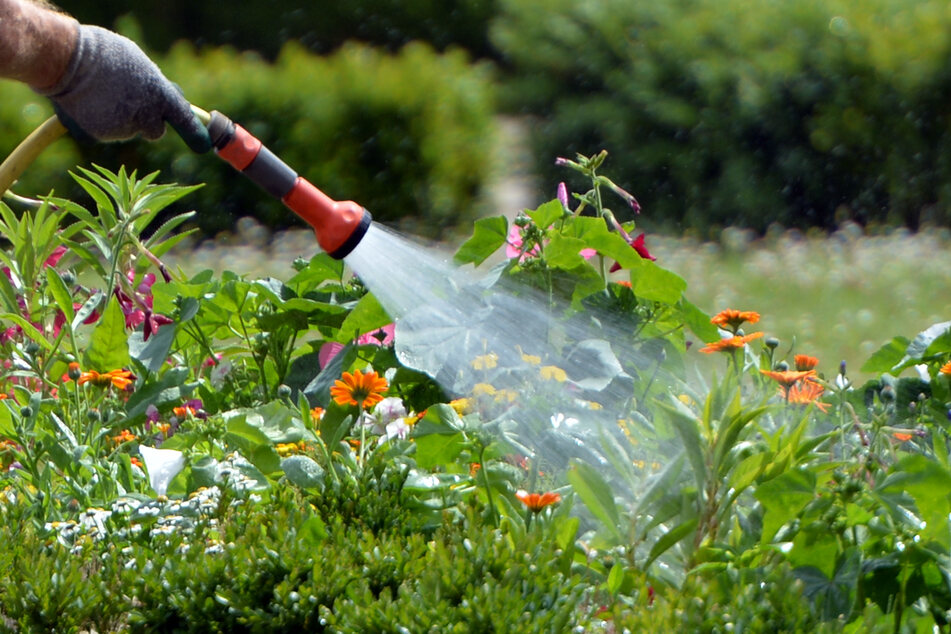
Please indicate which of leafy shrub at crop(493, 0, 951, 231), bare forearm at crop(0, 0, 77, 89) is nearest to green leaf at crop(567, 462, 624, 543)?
bare forearm at crop(0, 0, 77, 89)

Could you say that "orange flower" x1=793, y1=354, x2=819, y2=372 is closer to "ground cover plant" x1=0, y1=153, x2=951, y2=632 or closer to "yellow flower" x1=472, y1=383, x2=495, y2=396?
"ground cover plant" x1=0, y1=153, x2=951, y2=632

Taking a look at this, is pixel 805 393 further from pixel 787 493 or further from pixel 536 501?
pixel 536 501

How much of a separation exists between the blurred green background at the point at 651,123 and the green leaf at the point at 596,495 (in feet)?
20.2

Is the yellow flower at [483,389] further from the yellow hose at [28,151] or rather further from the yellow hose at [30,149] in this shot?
the yellow hose at [28,151]

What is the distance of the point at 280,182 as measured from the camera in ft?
6.21

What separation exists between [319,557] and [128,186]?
118cm

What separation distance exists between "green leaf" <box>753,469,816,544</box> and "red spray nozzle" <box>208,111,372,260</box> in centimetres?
87

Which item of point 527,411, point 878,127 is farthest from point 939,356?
point 878,127

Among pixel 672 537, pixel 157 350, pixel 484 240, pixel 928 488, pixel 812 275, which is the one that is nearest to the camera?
pixel 928 488

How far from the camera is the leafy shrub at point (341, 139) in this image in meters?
8.30

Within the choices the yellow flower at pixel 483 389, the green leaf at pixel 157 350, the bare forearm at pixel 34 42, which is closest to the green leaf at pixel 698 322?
the yellow flower at pixel 483 389

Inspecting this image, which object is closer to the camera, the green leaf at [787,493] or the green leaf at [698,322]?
the green leaf at [787,493]

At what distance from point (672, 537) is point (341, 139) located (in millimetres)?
7289

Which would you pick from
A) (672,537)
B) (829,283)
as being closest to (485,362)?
(672,537)
